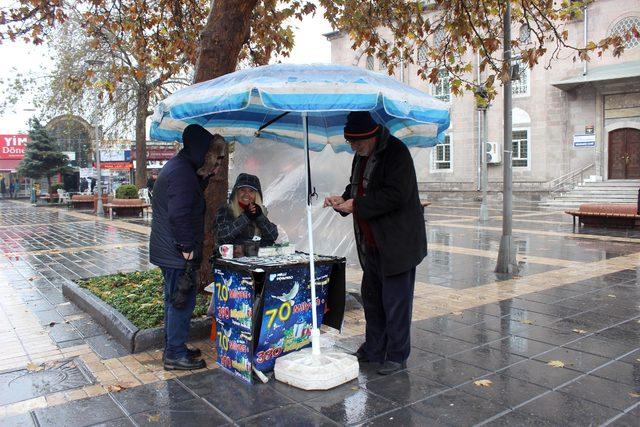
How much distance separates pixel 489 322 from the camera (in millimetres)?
5398

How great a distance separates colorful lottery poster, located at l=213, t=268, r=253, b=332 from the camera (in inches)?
150

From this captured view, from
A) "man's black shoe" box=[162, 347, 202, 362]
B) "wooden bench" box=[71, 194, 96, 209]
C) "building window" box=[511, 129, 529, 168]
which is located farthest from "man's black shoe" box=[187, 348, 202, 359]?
"building window" box=[511, 129, 529, 168]

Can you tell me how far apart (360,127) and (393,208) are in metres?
0.67

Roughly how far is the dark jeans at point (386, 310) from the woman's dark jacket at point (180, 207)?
1403 millimetres

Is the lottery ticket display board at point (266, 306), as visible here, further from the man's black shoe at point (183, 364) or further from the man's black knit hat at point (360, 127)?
the man's black knit hat at point (360, 127)

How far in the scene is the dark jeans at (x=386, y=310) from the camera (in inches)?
155

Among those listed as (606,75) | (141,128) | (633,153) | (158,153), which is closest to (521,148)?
(633,153)

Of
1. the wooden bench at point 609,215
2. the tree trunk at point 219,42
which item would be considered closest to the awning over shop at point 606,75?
the wooden bench at point 609,215

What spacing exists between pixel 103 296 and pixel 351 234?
9.96 ft

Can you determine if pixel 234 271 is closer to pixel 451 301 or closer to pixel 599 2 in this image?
pixel 451 301

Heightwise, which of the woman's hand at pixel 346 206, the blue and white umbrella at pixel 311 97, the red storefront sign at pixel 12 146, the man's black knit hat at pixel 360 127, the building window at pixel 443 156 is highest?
the red storefront sign at pixel 12 146

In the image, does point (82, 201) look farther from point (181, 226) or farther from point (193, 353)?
point (181, 226)

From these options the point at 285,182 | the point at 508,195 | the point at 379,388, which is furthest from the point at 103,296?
the point at 508,195

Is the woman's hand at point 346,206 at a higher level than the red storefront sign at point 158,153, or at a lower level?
lower
